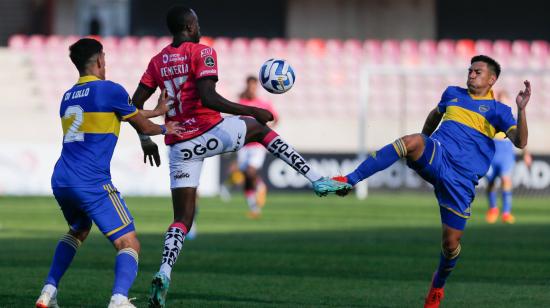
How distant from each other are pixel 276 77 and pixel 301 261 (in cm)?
392

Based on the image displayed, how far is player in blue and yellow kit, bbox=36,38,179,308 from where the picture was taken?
7.66 meters

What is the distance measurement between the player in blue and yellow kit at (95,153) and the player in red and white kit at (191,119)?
61 cm

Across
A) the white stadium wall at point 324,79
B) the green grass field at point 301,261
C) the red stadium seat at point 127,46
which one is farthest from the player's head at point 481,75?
the red stadium seat at point 127,46

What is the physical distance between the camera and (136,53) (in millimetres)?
31531

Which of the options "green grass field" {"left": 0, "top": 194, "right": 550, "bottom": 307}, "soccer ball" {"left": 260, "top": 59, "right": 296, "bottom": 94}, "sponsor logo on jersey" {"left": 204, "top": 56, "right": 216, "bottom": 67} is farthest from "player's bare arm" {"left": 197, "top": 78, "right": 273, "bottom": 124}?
"green grass field" {"left": 0, "top": 194, "right": 550, "bottom": 307}

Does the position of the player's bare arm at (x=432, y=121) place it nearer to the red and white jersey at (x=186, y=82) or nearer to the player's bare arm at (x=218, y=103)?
the player's bare arm at (x=218, y=103)

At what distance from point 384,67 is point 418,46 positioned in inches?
166

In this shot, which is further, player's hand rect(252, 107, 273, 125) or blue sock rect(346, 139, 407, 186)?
player's hand rect(252, 107, 273, 125)

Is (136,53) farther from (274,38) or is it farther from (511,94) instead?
(511,94)

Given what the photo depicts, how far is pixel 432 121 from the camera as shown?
344 inches

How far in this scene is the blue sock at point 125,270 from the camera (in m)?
7.55

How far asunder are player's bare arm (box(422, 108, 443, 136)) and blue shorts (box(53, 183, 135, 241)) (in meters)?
2.53

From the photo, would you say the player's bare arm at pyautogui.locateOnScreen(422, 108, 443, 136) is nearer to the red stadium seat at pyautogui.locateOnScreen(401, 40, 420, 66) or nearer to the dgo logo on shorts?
the dgo logo on shorts

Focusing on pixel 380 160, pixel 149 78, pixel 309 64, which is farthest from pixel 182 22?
pixel 309 64
